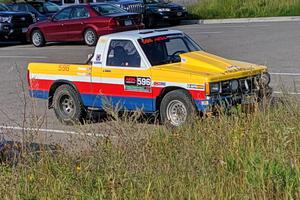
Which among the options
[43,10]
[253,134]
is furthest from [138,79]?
[43,10]

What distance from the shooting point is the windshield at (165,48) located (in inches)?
430

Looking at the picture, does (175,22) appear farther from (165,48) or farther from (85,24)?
(165,48)

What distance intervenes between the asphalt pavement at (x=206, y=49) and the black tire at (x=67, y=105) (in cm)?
19

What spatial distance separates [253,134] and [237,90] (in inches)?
154

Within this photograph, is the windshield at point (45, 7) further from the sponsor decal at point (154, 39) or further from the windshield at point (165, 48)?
the sponsor decal at point (154, 39)

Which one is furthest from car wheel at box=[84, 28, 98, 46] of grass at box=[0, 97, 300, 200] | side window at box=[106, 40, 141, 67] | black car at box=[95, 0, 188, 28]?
grass at box=[0, 97, 300, 200]

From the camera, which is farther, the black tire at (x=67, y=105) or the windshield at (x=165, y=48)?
the black tire at (x=67, y=105)

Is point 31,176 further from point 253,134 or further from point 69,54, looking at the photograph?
point 69,54

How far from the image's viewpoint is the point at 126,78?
35.8 feet

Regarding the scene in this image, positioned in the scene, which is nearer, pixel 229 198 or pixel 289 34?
pixel 229 198

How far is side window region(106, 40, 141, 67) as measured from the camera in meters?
11.0

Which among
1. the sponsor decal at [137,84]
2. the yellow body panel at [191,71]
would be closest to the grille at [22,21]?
the yellow body panel at [191,71]

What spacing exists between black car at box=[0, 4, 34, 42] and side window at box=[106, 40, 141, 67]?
18.6 meters

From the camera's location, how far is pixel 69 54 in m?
23.6
